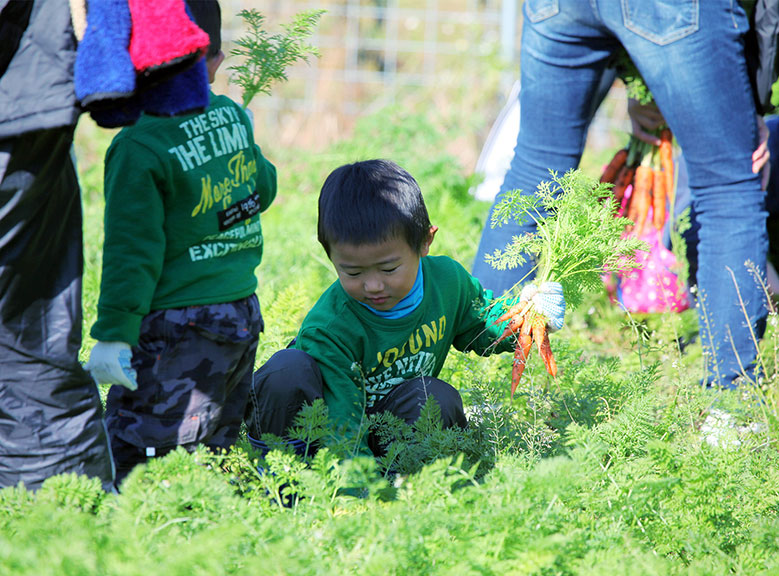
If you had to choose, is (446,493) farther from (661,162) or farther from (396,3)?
(396,3)

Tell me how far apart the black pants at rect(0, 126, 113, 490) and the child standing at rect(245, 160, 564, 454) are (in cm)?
68

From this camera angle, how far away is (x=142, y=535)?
1449mm

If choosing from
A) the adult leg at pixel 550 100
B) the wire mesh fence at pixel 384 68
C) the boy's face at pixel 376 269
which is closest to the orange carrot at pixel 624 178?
the adult leg at pixel 550 100

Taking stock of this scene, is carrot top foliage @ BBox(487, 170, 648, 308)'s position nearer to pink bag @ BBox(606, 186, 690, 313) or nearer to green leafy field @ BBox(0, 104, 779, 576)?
green leafy field @ BBox(0, 104, 779, 576)

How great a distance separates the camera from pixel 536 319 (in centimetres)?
234

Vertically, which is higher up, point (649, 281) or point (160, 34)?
point (160, 34)

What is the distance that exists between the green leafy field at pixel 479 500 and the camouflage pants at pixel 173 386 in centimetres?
14

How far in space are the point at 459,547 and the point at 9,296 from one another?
3.39 feet

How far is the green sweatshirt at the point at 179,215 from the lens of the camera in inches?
76.7

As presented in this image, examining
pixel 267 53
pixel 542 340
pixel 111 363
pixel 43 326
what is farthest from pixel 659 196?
pixel 43 326

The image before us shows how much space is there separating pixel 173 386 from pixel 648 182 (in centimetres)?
241

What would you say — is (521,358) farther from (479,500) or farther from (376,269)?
(479,500)

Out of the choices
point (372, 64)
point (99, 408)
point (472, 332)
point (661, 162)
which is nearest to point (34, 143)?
point (99, 408)

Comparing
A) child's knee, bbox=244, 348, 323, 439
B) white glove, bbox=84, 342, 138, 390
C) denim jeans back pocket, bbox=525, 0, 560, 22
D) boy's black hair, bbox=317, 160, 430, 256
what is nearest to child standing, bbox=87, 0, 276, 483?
white glove, bbox=84, 342, 138, 390
